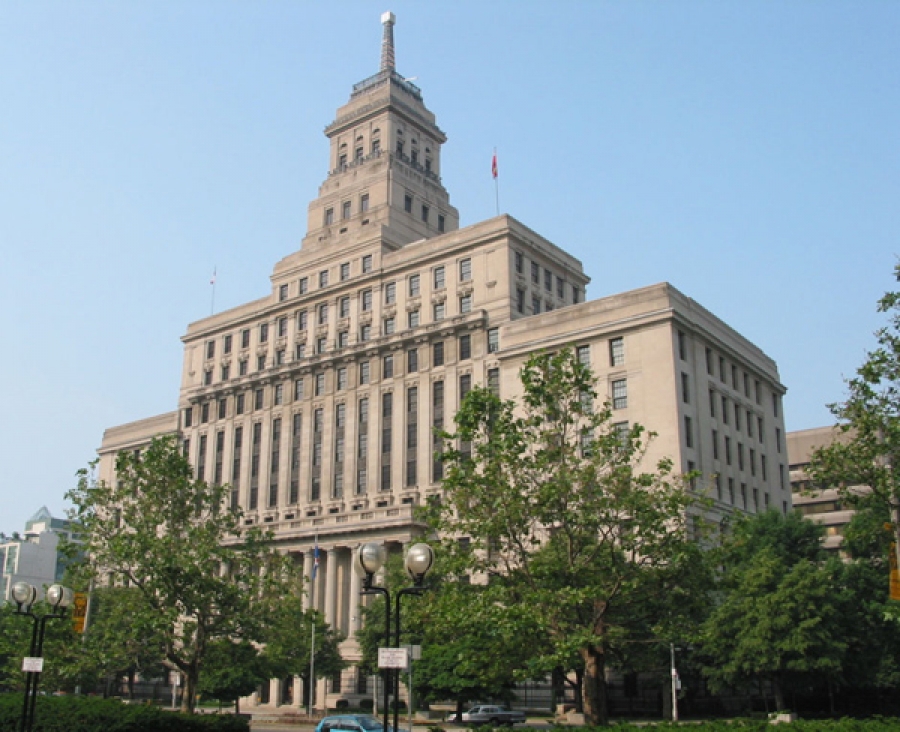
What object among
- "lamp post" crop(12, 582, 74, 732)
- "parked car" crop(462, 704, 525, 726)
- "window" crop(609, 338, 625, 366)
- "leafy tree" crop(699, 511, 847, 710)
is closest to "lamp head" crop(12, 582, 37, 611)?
"lamp post" crop(12, 582, 74, 732)

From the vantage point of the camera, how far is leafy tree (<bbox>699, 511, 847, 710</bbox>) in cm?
4956

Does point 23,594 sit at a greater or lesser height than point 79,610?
greater

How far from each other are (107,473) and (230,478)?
2843 cm

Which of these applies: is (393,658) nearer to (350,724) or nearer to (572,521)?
(572,521)

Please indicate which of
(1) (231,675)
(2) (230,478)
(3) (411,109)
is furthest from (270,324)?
(1) (231,675)

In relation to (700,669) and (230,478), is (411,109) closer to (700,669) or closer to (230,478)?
(230,478)

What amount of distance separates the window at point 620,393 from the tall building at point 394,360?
0.19 meters

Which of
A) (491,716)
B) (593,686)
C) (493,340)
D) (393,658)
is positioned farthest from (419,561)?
(493,340)

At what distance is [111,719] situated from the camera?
27.4 m

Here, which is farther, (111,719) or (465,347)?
(465,347)

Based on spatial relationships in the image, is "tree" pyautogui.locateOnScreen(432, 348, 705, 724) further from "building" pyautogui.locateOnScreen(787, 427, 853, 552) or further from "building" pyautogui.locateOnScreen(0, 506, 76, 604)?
"building" pyautogui.locateOnScreen(0, 506, 76, 604)

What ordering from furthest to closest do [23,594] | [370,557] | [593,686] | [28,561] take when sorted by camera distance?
[28,561]
[23,594]
[593,686]
[370,557]

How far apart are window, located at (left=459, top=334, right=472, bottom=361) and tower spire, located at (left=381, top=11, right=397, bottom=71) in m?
44.2

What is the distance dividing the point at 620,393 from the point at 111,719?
51764 millimetres
